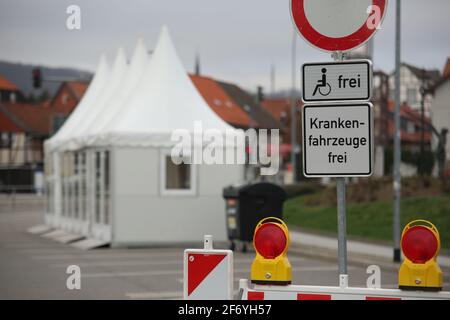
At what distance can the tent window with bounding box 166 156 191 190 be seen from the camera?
21.7 m

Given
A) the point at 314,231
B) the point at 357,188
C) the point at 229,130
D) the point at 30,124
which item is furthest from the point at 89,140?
the point at 30,124

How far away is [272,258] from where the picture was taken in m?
4.82

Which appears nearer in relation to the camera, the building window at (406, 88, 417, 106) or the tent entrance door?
the tent entrance door

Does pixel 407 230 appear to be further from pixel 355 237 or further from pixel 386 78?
pixel 386 78

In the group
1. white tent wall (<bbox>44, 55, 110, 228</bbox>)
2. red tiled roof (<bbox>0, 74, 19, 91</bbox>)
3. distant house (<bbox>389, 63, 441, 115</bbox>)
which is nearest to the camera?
distant house (<bbox>389, 63, 441, 115</bbox>)

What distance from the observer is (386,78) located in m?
37.3

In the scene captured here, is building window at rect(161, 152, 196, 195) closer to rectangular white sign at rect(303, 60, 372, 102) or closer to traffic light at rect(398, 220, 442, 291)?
rectangular white sign at rect(303, 60, 372, 102)

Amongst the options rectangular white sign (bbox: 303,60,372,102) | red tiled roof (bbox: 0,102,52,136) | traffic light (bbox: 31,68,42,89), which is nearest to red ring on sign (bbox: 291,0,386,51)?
rectangular white sign (bbox: 303,60,372,102)

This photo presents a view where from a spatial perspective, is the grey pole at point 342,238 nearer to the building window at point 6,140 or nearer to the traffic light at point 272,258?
the traffic light at point 272,258

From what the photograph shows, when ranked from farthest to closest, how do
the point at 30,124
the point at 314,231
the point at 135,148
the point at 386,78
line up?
the point at 30,124, the point at 386,78, the point at 314,231, the point at 135,148

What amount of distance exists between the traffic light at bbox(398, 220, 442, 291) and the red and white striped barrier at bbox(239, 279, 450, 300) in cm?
4

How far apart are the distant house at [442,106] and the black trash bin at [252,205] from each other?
4323 mm

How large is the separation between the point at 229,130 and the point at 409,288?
56.0ft

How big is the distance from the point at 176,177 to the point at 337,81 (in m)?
16.8
